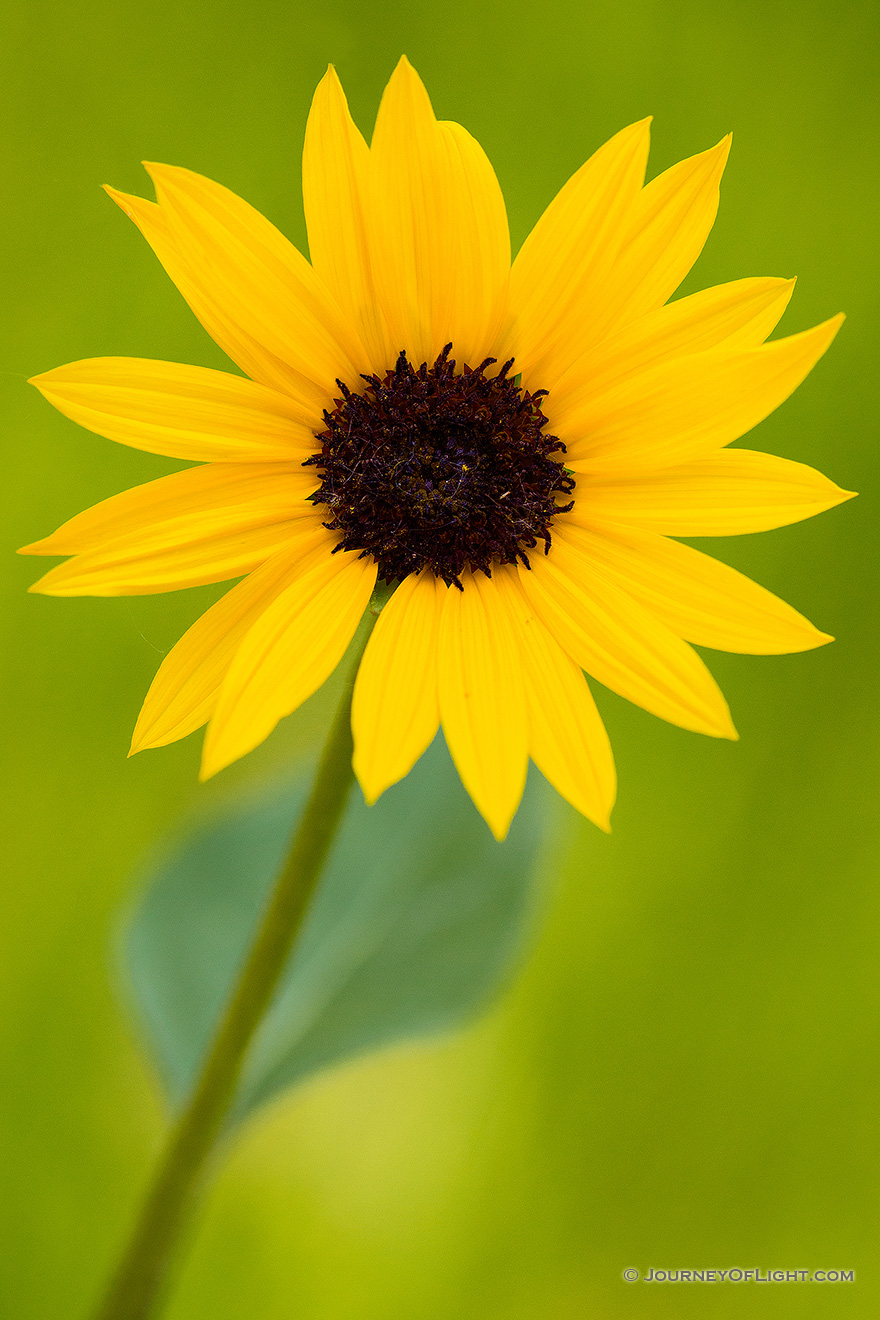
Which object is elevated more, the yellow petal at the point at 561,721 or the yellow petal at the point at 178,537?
the yellow petal at the point at 178,537

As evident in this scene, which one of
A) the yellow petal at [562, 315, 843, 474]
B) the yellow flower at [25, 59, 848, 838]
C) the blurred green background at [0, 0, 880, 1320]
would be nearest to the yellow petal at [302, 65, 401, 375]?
the yellow flower at [25, 59, 848, 838]

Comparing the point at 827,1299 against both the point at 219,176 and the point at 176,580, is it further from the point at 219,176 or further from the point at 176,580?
the point at 219,176

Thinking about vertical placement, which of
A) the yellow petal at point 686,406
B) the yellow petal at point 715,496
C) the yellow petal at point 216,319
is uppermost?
the yellow petal at point 216,319

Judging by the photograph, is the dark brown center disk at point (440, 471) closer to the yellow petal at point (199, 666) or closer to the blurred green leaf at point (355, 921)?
the yellow petal at point (199, 666)

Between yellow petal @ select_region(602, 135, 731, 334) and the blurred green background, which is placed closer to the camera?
yellow petal @ select_region(602, 135, 731, 334)

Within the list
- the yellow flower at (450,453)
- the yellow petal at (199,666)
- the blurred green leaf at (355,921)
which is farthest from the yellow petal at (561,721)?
the blurred green leaf at (355,921)

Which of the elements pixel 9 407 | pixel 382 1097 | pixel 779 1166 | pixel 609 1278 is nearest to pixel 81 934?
pixel 382 1097

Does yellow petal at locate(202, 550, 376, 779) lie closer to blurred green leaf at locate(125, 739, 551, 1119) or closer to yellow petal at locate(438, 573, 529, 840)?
yellow petal at locate(438, 573, 529, 840)
